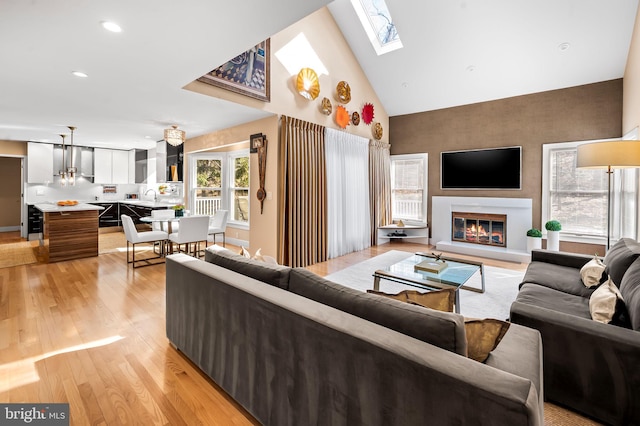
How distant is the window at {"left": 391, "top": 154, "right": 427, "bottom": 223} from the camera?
6.95m

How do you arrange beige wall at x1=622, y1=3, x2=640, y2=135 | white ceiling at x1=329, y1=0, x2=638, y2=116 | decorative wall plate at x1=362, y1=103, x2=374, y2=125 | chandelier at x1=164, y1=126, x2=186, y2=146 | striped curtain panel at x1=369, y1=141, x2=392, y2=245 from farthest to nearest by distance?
striped curtain panel at x1=369, y1=141, x2=392, y2=245
decorative wall plate at x1=362, y1=103, x2=374, y2=125
chandelier at x1=164, y1=126, x2=186, y2=146
white ceiling at x1=329, y1=0, x2=638, y2=116
beige wall at x1=622, y1=3, x2=640, y2=135

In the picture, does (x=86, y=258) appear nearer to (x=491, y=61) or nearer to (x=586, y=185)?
(x=491, y=61)

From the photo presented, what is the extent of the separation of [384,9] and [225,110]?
354 centimetres

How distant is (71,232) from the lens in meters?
5.22

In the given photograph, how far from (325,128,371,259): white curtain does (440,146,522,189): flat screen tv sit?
67.7 inches

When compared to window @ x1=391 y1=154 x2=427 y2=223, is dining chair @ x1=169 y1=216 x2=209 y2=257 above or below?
below

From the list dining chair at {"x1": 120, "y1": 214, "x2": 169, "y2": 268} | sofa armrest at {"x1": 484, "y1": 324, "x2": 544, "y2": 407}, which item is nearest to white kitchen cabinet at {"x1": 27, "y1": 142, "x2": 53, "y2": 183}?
dining chair at {"x1": 120, "y1": 214, "x2": 169, "y2": 268}

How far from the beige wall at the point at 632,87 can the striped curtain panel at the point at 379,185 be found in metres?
3.90

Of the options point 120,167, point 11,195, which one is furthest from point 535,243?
point 11,195

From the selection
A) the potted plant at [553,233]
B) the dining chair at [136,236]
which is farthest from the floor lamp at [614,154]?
the dining chair at [136,236]

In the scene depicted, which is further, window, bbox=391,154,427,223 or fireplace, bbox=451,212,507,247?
window, bbox=391,154,427,223

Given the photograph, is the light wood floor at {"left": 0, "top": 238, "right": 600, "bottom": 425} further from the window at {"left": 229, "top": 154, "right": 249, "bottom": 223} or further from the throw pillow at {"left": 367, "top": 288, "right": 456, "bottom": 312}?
the window at {"left": 229, "top": 154, "right": 249, "bottom": 223}

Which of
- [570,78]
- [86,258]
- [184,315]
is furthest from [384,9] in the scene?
[86,258]

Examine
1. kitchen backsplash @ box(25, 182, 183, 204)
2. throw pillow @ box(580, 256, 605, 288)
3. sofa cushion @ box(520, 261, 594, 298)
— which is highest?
kitchen backsplash @ box(25, 182, 183, 204)
